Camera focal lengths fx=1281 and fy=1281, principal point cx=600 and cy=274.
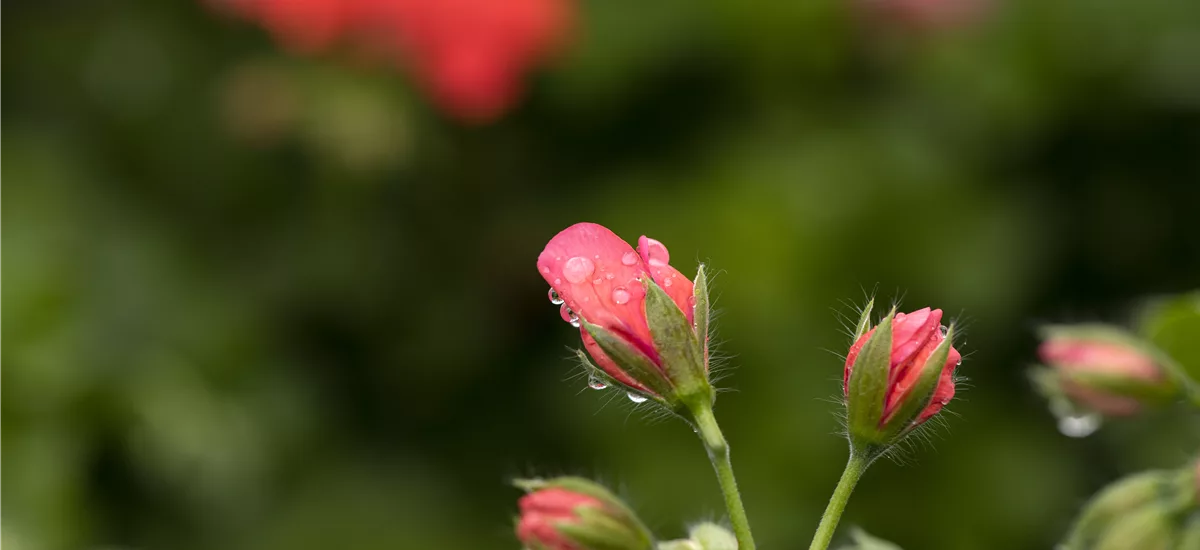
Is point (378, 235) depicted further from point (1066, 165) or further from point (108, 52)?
point (1066, 165)

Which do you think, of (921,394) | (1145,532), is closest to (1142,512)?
(1145,532)

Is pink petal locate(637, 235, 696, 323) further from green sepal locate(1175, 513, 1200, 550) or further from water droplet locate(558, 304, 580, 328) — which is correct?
green sepal locate(1175, 513, 1200, 550)

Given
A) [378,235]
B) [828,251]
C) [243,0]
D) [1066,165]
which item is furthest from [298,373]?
[1066,165]

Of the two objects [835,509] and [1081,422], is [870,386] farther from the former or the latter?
[1081,422]

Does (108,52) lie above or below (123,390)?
above

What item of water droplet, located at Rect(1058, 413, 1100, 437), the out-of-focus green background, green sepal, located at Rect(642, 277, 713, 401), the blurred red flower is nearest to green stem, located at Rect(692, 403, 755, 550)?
green sepal, located at Rect(642, 277, 713, 401)

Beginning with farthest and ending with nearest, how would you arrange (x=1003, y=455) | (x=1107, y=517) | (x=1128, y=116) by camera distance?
(x=1128, y=116) → (x=1003, y=455) → (x=1107, y=517)
